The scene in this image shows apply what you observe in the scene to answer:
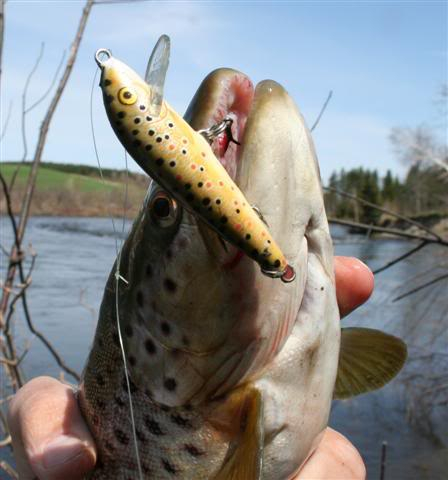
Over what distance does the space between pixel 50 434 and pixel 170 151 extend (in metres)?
1.05

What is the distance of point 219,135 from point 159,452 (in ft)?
2.60

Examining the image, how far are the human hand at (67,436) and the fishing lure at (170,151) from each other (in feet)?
2.80

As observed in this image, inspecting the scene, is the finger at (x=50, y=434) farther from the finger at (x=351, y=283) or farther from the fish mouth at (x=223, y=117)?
the finger at (x=351, y=283)

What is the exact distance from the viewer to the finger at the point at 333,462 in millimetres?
1895

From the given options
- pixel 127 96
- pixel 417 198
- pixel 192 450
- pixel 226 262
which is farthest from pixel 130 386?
pixel 417 198

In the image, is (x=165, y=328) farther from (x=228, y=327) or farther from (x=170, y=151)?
(x=170, y=151)

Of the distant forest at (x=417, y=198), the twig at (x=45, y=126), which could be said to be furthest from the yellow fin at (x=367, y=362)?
the distant forest at (x=417, y=198)

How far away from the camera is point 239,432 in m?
1.57

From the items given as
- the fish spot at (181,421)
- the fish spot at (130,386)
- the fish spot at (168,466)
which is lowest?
the fish spot at (168,466)

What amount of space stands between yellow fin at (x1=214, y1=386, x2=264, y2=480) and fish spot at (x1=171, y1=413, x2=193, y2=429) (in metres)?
0.12

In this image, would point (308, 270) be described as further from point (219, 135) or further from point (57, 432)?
point (57, 432)

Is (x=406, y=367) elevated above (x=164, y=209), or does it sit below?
below

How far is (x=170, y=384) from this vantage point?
5.08 feet

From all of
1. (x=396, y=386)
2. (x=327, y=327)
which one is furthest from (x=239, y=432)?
(x=396, y=386)
